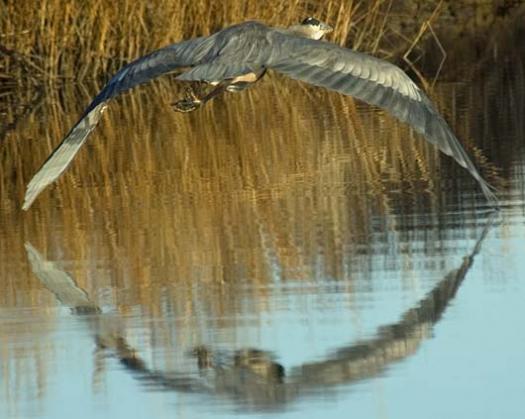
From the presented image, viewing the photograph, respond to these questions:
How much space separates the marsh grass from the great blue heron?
31.7ft

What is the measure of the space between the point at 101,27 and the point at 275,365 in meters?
12.2

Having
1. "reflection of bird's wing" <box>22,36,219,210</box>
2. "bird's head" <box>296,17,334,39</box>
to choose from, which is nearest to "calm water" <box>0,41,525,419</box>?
"reflection of bird's wing" <box>22,36,219,210</box>

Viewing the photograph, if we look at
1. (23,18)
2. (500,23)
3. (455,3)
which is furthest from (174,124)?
(455,3)

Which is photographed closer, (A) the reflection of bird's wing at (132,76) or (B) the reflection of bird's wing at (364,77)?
(B) the reflection of bird's wing at (364,77)

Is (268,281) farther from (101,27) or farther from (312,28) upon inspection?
(101,27)

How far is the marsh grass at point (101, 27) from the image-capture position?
1720 centimetres

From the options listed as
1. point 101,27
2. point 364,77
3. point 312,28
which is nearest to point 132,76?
point 364,77

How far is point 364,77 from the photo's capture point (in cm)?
730

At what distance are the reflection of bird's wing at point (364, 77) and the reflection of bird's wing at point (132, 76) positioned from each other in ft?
1.21

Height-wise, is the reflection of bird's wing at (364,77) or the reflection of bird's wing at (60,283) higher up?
the reflection of bird's wing at (364,77)

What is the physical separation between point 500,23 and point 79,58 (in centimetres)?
621

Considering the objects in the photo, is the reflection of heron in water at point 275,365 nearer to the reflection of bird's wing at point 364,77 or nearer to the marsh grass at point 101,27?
the reflection of bird's wing at point 364,77

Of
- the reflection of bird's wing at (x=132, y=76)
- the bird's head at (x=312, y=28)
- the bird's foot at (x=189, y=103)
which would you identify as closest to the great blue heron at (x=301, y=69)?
the reflection of bird's wing at (x=132, y=76)

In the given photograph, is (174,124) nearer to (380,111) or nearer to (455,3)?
(380,111)
